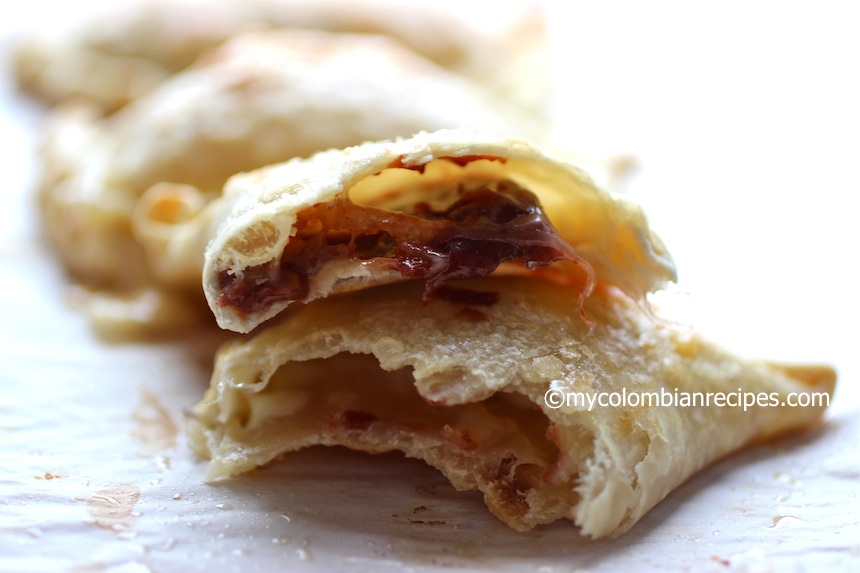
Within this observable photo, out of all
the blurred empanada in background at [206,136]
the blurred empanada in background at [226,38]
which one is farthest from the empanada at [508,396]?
the blurred empanada in background at [226,38]

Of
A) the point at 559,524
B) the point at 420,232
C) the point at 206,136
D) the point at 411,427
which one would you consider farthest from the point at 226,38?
the point at 559,524

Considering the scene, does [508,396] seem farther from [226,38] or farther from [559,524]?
[226,38]

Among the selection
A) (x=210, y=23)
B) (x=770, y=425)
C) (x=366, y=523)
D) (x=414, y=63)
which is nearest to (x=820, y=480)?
(x=770, y=425)

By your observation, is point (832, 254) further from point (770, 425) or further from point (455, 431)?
point (455, 431)

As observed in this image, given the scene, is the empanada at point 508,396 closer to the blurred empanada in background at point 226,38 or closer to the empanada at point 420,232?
the empanada at point 420,232

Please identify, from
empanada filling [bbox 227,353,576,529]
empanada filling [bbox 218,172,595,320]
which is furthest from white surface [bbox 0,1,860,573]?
empanada filling [bbox 218,172,595,320]

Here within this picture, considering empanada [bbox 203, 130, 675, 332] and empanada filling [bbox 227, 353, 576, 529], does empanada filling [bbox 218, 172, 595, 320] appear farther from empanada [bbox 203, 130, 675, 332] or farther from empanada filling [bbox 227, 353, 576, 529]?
empanada filling [bbox 227, 353, 576, 529]
